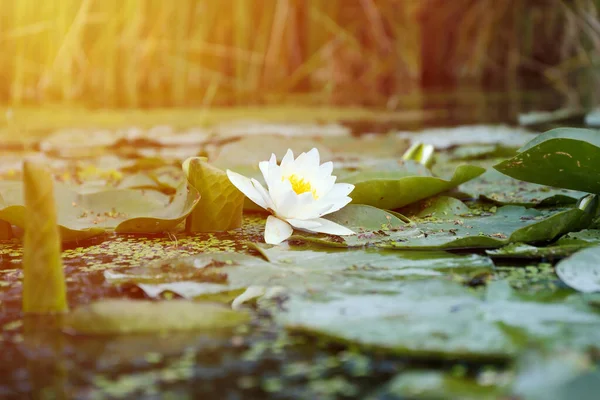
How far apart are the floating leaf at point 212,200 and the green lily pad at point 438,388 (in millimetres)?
788

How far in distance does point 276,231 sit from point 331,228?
0.11m

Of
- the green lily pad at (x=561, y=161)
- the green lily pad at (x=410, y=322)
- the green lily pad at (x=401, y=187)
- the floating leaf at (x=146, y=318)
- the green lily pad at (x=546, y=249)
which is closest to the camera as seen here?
the green lily pad at (x=410, y=322)

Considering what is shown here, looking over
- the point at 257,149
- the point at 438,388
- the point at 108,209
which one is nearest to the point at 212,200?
the point at 108,209

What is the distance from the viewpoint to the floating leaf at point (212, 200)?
146cm

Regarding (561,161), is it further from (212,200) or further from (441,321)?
(212,200)

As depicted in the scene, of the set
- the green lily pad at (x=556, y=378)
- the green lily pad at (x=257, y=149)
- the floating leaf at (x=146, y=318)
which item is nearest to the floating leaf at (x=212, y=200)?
the green lily pad at (x=257, y=149)

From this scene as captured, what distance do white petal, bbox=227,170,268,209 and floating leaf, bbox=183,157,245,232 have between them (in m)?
0.04

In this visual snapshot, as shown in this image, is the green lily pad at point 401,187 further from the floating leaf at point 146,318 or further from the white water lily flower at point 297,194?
the floating leaf at point 146,318

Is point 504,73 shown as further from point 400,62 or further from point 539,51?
point 400,62

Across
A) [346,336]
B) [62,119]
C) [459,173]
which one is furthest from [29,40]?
[346,336]

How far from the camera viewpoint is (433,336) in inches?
33.5

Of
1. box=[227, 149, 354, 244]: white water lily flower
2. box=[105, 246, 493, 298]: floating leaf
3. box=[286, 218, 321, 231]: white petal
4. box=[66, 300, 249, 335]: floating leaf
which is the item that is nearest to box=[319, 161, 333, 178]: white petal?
box=[227, 149, 354, 244]: white water lily flower

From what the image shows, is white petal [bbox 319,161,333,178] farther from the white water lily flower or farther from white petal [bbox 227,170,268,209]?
white petal [bbox 227,170,268,209]

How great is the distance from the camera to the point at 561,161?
4.45 feet
